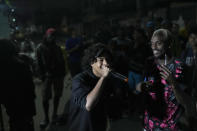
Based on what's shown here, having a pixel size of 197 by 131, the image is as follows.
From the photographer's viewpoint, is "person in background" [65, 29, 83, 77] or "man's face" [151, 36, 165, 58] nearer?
"man's face" [151, 36, 165, 58]

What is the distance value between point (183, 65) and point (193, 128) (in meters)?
2.47

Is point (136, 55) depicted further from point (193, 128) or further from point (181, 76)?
point (181, 76)

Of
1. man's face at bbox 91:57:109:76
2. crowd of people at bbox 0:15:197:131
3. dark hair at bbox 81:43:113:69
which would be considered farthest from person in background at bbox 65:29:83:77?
man's face at bbox 91:57:109:76

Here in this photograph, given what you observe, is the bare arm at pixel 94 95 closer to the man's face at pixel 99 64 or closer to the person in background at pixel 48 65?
the man's face at pixel 99 64

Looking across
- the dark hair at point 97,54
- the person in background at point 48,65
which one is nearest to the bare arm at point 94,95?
the dark hair at point 97,54

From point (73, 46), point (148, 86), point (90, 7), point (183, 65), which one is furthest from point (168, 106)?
point (90, 7)

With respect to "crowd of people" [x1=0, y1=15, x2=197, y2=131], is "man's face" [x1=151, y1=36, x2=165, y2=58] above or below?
above

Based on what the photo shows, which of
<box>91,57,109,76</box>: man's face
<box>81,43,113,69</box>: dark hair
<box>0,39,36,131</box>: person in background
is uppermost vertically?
<box>81,43,113,69</box>: dark hair

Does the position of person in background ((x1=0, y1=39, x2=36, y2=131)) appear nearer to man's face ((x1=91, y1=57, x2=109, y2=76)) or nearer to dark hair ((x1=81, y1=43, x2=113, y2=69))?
dark hair ((x1=81, y1=43, x2=113, y2=69))

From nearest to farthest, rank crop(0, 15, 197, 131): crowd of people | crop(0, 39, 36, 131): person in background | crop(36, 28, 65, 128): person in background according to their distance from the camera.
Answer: crop(0, 15, 197, 131): crowd of people, crop(0, 39, 36, 131): person in background, crop(36, 28, 65, 128): person in background

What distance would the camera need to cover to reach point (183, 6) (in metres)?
14.5

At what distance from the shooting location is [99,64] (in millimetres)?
1841

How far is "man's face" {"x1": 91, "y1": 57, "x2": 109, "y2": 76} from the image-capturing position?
70.9 inches

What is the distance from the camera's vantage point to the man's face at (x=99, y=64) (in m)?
1.80
